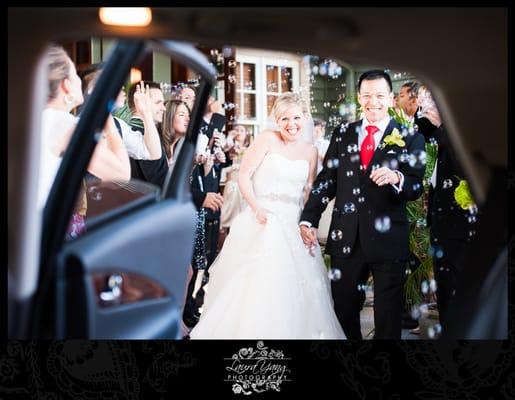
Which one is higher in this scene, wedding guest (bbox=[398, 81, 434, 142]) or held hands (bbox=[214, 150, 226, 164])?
wedding guest (bbox=[398, 81, 434, 142])

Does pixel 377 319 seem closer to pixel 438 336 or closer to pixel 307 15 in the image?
pixel 438 336

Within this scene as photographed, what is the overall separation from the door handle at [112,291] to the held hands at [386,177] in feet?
3.12

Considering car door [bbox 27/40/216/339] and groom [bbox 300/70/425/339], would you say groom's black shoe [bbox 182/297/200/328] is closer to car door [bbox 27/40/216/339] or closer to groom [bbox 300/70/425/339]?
car door [bbox 27/40/216/339]

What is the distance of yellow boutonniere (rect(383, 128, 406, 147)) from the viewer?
9.02 ft

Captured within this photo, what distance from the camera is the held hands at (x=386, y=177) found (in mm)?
2756

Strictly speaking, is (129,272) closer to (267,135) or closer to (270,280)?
(270,280)

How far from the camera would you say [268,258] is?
279 centimetres

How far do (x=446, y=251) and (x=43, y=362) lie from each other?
148 cm

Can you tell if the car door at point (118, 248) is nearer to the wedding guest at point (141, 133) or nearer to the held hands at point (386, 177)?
the wedding guest at point (141, 133)

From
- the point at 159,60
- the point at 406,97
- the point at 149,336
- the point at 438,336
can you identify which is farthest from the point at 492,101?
the point at 149,336

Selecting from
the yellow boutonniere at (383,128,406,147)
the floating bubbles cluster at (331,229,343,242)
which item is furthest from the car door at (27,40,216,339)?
the yellow boutonniere at (383,128,406,147)

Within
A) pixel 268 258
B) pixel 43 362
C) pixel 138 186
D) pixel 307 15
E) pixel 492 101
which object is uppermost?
pixel 307 15

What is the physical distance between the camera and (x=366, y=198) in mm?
2781

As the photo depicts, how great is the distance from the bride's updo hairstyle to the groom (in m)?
0.15
